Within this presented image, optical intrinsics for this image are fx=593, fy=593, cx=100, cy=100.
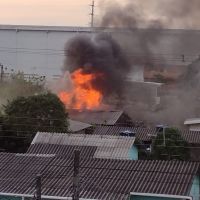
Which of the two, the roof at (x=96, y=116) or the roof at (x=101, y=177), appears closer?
the roof at (x=101, y=177)

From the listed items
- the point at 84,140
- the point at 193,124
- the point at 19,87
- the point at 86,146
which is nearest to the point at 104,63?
the point at 193,124

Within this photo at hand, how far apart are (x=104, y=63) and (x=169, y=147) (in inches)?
486

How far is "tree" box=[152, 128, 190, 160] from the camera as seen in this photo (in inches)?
1146

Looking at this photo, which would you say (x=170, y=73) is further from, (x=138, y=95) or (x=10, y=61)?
(x=10, y=61)

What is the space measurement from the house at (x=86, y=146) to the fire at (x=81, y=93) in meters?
12.2

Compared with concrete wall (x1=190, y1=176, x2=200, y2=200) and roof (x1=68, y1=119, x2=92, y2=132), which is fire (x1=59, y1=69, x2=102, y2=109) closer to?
roof (x1=68, y1=119, x2=92, y2=132)

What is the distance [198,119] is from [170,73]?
12075 mm

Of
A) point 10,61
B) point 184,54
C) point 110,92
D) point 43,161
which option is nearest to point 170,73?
point 184,54

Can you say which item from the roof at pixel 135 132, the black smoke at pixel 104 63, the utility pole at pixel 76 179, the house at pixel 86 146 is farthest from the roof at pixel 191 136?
the utility pole at pixel 76 179

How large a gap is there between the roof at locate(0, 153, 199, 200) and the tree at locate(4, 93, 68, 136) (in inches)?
400

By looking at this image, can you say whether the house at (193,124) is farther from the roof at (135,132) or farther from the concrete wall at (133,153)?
the concrete wall at (133,153)

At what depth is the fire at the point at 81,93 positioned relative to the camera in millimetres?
39969

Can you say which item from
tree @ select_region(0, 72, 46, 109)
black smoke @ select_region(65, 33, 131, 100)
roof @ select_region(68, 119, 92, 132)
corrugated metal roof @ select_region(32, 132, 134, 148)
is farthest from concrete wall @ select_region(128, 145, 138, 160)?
tree @ select_region(0, 72, 46, 109)

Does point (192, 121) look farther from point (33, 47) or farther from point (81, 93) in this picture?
point (33, 47)
